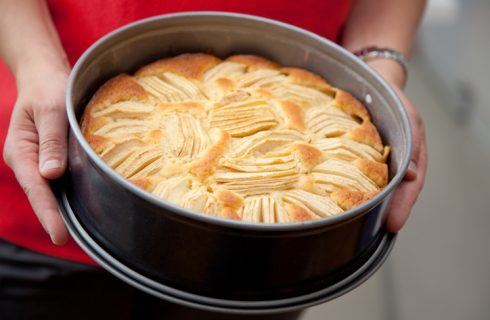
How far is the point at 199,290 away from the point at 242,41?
47 centimetres

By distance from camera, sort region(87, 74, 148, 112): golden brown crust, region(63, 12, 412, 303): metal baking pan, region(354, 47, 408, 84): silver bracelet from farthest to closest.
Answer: region(354, 47, 408, 84): silver bracelet → region(87, 74, 148, 112): golden brown crust → region(63, 12, 412, 303): metal baking pan

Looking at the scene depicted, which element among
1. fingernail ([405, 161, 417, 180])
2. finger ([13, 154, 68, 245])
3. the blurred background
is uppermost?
fingernail ([405, 161, 417, 180])

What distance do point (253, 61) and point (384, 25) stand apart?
13.3 inches

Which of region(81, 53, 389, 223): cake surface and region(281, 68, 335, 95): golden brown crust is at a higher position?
region(281, 68, 335, 95): golden brown crust

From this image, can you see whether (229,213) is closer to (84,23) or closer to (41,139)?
(41,139)

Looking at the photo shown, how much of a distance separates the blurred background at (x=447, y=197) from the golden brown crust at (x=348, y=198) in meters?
1.16

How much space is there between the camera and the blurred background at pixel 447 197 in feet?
6.49

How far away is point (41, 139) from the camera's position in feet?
2.75

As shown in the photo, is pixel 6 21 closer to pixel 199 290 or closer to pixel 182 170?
pixel 182 170

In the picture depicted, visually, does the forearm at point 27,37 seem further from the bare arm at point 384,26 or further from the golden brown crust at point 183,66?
the bare arm at point 384,26

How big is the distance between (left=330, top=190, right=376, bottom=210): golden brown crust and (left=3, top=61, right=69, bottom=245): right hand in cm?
38

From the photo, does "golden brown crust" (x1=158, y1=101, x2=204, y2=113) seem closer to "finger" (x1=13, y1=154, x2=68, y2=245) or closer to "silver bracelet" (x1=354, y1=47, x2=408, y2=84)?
"finger" (x1=13, y1=154, x2=68, y2=245)

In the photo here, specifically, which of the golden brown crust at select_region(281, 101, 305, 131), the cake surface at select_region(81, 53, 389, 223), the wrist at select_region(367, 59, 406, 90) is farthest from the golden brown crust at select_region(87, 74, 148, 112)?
the wrist at select_region(367, 59, 406, 90)

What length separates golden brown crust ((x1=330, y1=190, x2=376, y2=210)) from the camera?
0.82 meters
